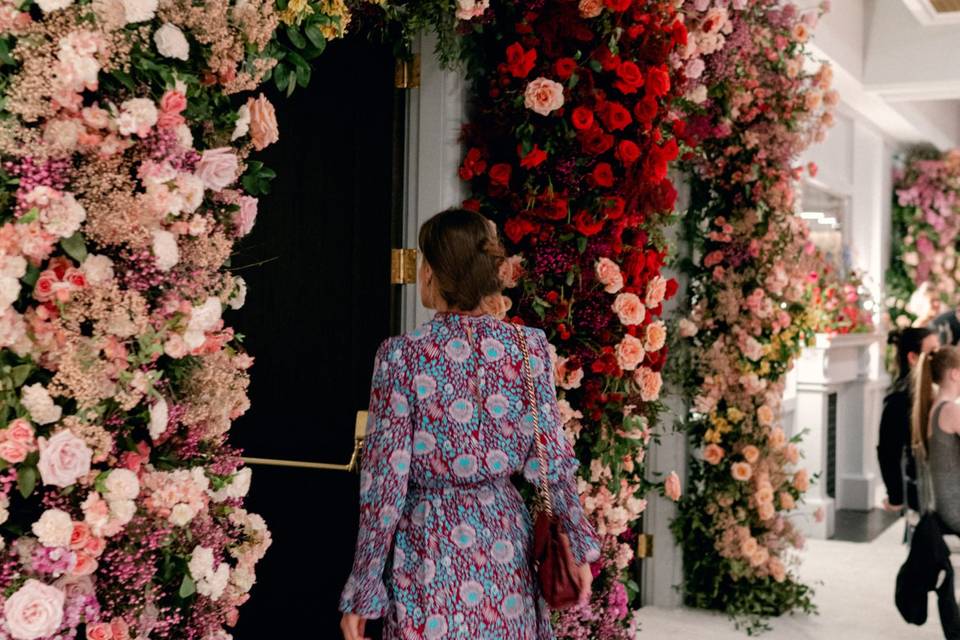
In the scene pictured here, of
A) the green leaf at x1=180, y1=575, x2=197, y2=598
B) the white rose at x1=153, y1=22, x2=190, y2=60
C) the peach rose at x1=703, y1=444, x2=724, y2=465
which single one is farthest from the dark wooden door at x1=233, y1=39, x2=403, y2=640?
the peach rose at x1=703, y1=444, x2=724, y2=465

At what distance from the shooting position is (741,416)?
5570mm

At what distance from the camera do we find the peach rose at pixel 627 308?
3.71m

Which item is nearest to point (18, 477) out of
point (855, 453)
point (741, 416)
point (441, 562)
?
point (441, 562)

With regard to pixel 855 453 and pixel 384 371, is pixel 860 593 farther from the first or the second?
pixel 384 371

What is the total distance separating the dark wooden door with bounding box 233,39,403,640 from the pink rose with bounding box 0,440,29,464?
4.11 feet

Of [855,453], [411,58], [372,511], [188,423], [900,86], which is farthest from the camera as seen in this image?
[855,453]

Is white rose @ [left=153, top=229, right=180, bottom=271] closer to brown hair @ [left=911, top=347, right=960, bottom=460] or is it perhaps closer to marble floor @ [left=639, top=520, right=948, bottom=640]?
marble floor @ [left=639, top=520, right=948, bottom=640]

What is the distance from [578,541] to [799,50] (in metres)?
3.91

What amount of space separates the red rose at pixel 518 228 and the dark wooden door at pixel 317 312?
15.3 inches

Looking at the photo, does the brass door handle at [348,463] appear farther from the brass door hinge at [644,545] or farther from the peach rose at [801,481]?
the peach rose at [801,481]

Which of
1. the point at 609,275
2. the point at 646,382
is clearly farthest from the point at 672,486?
the point at 609,275

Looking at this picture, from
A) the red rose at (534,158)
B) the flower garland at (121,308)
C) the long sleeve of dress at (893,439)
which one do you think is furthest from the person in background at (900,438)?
the flower garland at (121,308)

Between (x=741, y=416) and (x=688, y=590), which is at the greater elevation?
(x=741, y=416)

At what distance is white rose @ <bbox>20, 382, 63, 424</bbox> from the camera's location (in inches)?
72.2
